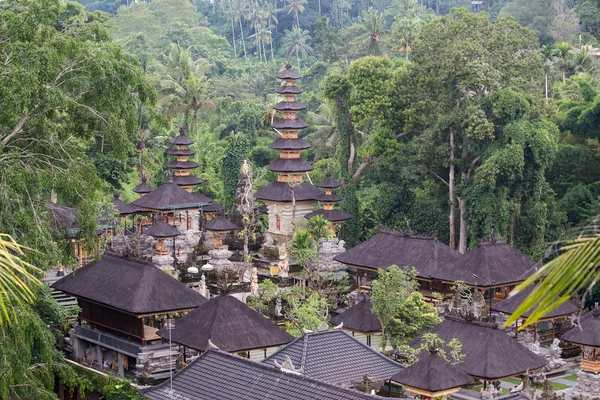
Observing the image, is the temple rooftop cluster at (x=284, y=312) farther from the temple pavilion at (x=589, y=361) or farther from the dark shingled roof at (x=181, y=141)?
the dark shingled roof at (x=181, y=141)

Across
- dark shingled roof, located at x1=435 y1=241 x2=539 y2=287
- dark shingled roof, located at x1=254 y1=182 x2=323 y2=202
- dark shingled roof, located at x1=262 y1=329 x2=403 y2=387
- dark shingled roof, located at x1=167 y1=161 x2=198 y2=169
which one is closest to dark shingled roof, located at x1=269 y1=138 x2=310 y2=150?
dark shingled roof, located at x1=254 y1=182 x2=323 y2=202

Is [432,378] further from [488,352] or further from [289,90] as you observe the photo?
[289,90]

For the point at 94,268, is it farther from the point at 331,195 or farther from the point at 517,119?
the point at 517,119

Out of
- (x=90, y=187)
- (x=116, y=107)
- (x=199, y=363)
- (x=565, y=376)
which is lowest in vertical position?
(x=565, y=376)

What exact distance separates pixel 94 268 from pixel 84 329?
6.71ft

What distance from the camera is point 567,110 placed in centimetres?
4556

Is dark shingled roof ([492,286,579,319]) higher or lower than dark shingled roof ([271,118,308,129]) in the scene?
lower

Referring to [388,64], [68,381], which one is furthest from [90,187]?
[388,64]

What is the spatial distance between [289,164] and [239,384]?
84.0 feet

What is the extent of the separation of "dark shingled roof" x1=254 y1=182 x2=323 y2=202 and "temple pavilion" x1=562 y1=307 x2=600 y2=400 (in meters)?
18.8

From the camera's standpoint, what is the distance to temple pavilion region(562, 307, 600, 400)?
2912 cm

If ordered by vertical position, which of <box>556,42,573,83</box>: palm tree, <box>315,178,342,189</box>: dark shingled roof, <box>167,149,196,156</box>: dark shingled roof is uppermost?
<box>556,42,573,83</box>: palm tree

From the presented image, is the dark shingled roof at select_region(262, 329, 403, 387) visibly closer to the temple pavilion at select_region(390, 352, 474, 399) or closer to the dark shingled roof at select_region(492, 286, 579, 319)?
the temple pavilion at select_region(390, 352, 474, 399)

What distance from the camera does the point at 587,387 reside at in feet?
96.0
